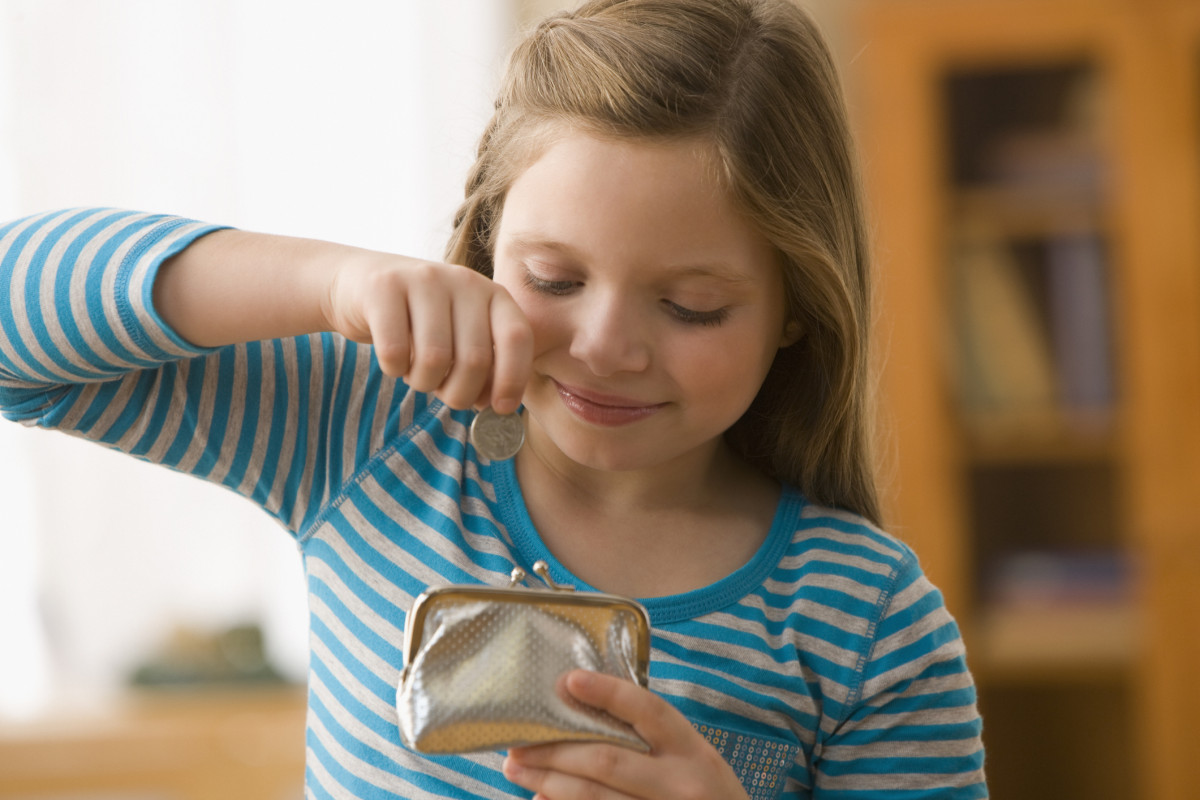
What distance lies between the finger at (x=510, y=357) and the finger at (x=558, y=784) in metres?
0.18

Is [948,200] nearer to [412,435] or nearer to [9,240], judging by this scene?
[412,435]

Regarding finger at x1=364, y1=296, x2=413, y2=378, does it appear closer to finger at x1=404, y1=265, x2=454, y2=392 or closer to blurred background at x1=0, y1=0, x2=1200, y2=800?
finger at x1=404, y1=265, x2=454, y2=392

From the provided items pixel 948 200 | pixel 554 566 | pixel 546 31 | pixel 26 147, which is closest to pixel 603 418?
pixel 554 566

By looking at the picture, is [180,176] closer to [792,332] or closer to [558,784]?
[792,332]

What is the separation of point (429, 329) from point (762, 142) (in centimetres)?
27

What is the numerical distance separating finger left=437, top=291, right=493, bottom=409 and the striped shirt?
0.19 meters

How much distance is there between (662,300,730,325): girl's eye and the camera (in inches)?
28.5

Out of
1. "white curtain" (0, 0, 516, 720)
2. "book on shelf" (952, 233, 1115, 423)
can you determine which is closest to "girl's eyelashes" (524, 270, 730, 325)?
"white curtain" (0, 0, 516, 720)

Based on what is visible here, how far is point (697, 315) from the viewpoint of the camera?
0.73 meters

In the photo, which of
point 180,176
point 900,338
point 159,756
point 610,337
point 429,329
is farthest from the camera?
point 900,338

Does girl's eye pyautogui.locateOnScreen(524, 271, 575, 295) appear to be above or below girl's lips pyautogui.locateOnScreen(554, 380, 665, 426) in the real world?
above

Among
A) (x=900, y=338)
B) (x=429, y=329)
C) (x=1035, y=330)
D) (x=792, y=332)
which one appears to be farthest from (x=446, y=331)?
(x=1035, y=330)

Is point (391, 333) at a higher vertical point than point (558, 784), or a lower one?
higher

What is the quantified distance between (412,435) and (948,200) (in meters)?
1.67
